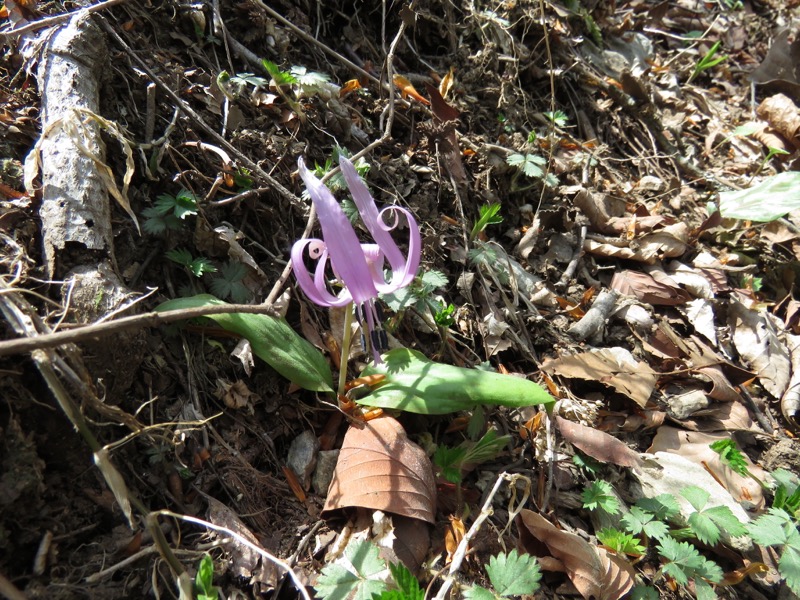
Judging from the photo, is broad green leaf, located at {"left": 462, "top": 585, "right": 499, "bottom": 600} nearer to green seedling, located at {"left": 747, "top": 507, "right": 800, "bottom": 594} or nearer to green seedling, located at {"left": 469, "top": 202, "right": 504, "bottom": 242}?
green seedling, located at {"left": 747, "top": 507, "right": 800, "bottom": 594}

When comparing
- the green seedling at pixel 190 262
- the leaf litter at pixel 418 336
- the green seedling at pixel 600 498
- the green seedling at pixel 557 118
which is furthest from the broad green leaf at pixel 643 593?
the green seedling at pixel 557 118

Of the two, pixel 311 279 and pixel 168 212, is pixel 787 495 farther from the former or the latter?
pixel 168 212

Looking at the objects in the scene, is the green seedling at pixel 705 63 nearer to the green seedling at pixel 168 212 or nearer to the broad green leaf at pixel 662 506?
the broad green leaf at pixel 662 506

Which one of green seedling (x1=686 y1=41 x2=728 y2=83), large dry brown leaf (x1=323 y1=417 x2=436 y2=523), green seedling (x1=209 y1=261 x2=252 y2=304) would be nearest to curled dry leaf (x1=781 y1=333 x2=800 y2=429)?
large dry brown leaf (x1=323 y1=417 x2=436 y2=523)

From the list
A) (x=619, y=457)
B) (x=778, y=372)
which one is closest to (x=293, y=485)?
(x=619, y=457)

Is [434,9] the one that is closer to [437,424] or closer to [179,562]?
[437,424]

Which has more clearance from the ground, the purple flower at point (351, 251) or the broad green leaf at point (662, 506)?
the purple flower at point (351, 251)
